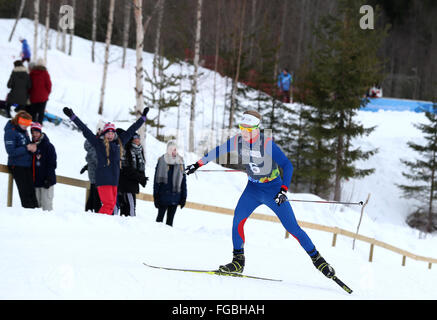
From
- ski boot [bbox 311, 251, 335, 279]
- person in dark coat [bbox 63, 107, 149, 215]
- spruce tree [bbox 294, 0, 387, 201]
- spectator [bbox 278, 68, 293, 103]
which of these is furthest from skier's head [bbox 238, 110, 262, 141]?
spectator [bbox 278, 68, 293, 103]

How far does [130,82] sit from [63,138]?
14.9 metres

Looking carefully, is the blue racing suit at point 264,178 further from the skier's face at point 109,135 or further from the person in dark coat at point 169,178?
the person in dark coat at point 169,178

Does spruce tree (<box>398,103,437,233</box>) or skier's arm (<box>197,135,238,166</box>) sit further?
spruce tree (<box>398,103,437,233</box>)

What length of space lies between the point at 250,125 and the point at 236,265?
1573 millimetres

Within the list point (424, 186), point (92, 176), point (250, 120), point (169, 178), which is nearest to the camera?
point (250, 120)

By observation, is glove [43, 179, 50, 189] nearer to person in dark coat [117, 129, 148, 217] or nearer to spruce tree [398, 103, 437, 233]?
person in dark coat [117, 129, 148, 217]

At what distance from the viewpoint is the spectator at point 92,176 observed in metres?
7.20

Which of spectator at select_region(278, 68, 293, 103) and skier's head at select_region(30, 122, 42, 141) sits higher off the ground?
spectator at select_region(278, 68, 293, 103)

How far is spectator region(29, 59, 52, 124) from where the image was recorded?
11.1 m

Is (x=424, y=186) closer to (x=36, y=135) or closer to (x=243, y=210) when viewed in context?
(x=243, y=210)

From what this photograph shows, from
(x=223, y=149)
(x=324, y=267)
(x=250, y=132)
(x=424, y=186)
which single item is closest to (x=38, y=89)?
(x=223, y=149)

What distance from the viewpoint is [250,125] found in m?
5.01

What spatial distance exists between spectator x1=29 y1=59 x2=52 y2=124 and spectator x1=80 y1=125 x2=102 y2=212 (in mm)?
4584

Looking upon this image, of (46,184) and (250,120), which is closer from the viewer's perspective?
(250,120)
